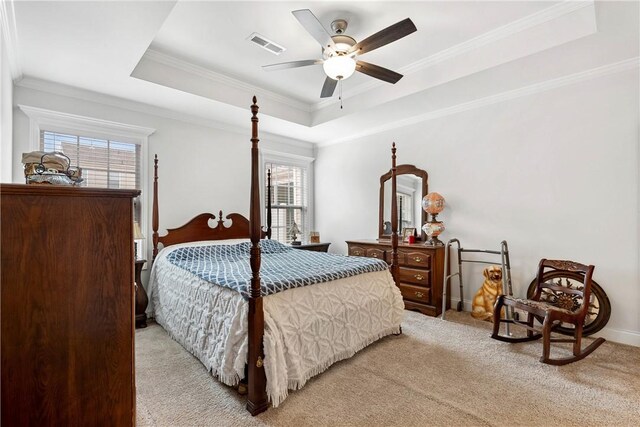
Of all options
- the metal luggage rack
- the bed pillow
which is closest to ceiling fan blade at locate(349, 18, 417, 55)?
the metal luggage rack

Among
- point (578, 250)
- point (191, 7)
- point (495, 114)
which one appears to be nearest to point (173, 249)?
point (191, 7)

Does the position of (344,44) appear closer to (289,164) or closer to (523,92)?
(523,92)

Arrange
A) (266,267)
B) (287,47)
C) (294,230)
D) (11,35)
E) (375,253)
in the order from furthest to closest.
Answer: (294,230), (375,253), (287,47), (266,267), (11,35)

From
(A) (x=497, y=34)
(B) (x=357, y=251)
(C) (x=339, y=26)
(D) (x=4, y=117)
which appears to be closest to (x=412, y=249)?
(B) (x=357, y=251)

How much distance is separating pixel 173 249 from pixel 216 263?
Result: 30.6 inches

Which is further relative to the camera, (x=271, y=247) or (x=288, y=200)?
(x=288, y=200)

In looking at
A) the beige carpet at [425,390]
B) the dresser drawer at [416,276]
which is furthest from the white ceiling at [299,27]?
the beige carpet at [425,390]

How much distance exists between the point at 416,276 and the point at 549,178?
1.85 metres

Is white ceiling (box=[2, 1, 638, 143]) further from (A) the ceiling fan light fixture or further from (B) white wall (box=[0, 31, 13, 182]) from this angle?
(A) the ceiling fan light fixture

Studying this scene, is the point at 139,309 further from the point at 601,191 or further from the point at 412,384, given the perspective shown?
the point at 601,191

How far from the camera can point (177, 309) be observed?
9.41 feet

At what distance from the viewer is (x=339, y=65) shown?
2420mm

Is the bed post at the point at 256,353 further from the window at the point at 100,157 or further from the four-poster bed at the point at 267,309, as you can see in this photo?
the window at the point at 100,157

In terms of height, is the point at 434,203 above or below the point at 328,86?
below
